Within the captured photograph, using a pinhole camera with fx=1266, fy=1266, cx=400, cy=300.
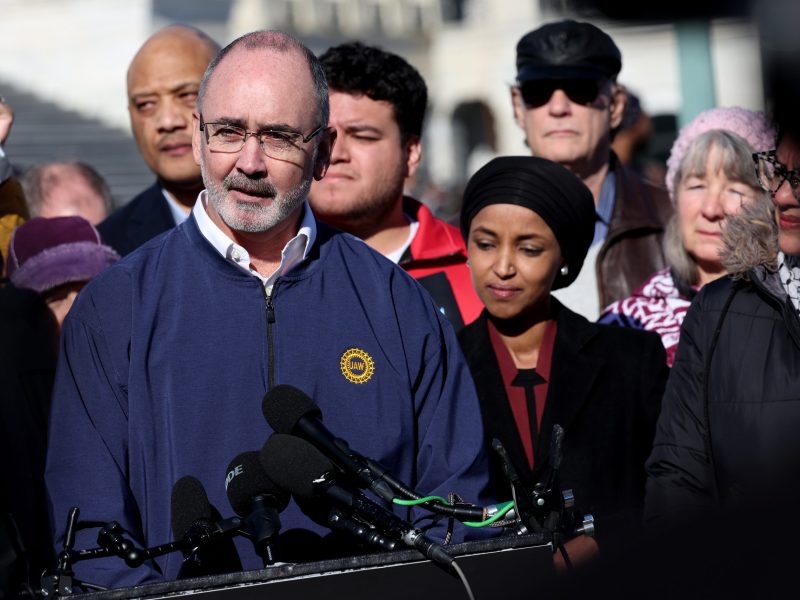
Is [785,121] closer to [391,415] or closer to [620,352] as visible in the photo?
[391,415]

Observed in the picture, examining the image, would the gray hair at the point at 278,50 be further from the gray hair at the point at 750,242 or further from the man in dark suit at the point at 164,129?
the man in dark suit at the point at 164,129

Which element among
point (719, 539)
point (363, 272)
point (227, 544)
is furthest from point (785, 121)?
point (363, 272)

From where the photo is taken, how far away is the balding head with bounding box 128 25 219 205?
17.0ft

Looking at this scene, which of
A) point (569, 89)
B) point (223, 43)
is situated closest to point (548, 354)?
point (569, 89)

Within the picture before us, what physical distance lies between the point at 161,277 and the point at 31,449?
135 centimetres

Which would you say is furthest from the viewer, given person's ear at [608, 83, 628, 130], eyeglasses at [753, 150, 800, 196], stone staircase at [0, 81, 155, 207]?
stone staircase at [0, 81, 155, 207]

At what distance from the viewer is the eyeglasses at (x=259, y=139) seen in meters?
3.03

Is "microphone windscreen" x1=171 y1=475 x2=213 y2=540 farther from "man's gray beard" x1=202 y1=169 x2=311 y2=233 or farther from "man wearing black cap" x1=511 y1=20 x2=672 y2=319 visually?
"man wearing black cap" x1=511 y1=20 x2=672 y2=319

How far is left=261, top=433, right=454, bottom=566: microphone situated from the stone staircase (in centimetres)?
1620

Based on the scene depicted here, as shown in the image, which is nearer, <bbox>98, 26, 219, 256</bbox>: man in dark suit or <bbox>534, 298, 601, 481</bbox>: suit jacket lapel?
<bbox>534, 298, 601, 481</bbox>: suit jacket lapel

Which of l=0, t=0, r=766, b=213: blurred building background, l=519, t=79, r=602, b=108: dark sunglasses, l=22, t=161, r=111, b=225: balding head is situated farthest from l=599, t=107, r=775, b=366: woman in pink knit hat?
l=22, t=161, r=111, b=225: balding head

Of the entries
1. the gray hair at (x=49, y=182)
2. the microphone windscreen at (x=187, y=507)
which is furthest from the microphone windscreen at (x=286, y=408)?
the gray hair at (x=49, y=182)

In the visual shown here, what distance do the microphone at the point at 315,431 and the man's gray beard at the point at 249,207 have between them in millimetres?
656

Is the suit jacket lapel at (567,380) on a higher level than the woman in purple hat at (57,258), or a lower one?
lower
